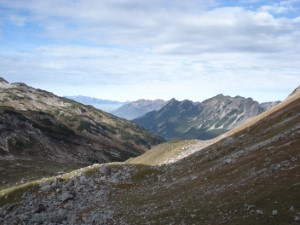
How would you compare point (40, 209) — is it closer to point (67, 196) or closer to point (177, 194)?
point (67, 196)

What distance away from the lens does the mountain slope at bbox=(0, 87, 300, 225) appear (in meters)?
37.5

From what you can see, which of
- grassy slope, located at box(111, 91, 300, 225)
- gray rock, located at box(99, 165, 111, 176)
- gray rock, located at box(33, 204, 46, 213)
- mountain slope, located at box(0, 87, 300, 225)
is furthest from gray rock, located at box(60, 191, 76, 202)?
gray rock, located at box(99, 165, 111, 176)

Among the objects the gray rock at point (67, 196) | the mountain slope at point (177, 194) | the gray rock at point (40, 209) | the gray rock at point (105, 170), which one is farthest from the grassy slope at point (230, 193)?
the gray rock at point (40, 209)

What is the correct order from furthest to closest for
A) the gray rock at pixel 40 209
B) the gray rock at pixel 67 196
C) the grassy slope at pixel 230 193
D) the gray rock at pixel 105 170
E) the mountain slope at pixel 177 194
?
the gray rock at pixel 105 170 < the gray rock at pixel 67 196 < the gray rock at pixel 40 209 < the mountain slope at pixel 177 194 < the grassy slope at pixel 230 193

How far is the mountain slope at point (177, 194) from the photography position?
37.5m

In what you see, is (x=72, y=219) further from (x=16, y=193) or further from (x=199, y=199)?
(x=16, y=193)

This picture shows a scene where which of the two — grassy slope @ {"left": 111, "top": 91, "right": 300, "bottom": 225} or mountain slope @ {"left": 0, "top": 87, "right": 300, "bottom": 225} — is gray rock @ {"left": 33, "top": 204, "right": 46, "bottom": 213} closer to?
mountain slope @ {"left": 0, "top": 87, "right": 300, "bottom": 225}

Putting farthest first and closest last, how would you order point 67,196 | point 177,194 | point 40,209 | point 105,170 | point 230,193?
point 105,170
point 67,196
point 40,209
point 177,194
point 230,193

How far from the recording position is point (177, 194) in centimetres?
5272

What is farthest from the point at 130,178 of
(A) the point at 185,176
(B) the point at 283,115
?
(B) the point at 283,115

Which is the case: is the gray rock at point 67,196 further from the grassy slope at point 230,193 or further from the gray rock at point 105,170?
the gray rock at point 105,170

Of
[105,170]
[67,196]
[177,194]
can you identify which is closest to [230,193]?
[177,194]

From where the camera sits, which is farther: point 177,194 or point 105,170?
point 105,170

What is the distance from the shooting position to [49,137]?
193 meters
